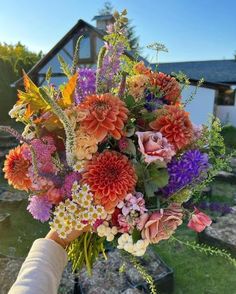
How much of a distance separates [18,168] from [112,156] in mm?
409

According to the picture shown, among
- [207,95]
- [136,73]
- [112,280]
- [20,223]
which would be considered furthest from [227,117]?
[136,73]

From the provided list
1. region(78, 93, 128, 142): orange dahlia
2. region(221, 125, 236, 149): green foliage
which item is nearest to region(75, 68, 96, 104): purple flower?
region(78, 93, 128, 142): orange dahlia

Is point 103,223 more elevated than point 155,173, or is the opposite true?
point 155,173

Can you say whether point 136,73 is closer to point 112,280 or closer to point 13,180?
point 13,180

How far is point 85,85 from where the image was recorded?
142 cm

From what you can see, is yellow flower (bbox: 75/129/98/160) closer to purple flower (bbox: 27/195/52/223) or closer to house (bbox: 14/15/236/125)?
purple flower (bbox: 27/195/52/223)

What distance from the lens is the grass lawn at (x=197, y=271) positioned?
3.97 metres

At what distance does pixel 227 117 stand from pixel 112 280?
14.0 meters

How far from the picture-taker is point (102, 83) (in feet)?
4.68

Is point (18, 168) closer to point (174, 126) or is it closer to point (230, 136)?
point (174, 126)

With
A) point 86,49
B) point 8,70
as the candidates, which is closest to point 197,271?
point 86,49

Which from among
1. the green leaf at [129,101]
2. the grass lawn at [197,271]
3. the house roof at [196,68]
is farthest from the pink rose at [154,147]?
the house roof at [196,68]

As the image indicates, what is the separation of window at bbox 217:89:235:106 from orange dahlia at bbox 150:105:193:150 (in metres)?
15.8

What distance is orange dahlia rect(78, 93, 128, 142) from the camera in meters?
1.26
